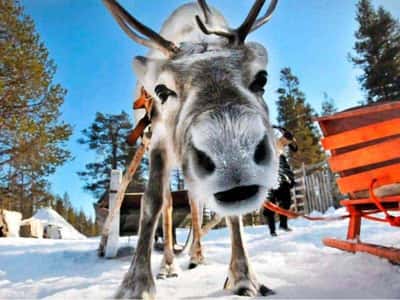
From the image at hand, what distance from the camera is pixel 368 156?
2631 mm

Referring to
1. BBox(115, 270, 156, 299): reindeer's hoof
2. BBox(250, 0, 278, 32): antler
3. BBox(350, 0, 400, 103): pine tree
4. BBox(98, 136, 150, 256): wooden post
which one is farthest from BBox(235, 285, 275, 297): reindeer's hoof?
BBox(350, 0, 400, 103): pine tree

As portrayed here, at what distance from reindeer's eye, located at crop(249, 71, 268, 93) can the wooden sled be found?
0.93m

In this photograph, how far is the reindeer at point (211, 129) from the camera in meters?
1.50

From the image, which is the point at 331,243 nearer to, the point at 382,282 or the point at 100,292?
the point at 382,282

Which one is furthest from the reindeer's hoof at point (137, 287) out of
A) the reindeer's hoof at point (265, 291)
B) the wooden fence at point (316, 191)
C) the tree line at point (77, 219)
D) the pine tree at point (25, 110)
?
the tree line at point (77, 219)

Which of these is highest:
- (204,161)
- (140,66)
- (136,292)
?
(140,66)

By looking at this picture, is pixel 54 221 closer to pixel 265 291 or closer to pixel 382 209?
pixel 265 291

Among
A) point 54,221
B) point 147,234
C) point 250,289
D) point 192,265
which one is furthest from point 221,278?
point 54,221

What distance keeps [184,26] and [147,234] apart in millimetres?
2143

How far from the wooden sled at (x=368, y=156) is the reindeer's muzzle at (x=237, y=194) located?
1.42m

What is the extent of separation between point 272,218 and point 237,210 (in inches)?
256

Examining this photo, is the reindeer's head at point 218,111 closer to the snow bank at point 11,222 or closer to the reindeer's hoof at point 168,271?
the reindeer's hoof at point 168,271

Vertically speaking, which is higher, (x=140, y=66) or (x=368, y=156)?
(x=140, y=66)

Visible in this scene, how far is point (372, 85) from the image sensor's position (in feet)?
83.5
